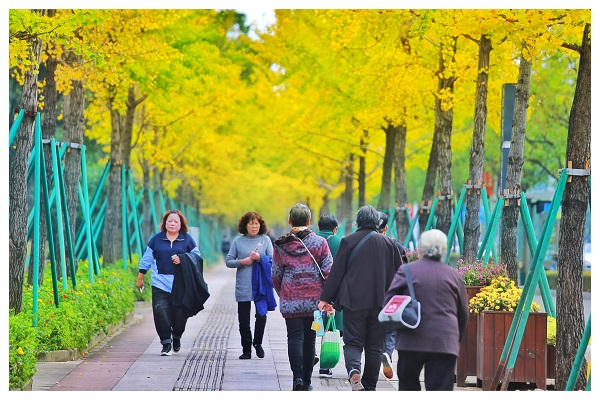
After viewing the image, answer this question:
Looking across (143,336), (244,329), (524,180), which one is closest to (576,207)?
(244,329)

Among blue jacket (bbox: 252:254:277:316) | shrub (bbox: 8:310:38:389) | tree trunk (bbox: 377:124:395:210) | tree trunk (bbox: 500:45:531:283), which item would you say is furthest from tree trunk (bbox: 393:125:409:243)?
shrub (bbox: 8:310:38:389)

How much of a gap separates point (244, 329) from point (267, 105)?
22.2 meters

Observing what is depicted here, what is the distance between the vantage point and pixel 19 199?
40.3 feet

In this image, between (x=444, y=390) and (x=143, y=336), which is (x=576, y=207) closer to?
(x=444, y=390)

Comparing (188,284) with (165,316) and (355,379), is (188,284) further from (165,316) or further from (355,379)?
(355,379)

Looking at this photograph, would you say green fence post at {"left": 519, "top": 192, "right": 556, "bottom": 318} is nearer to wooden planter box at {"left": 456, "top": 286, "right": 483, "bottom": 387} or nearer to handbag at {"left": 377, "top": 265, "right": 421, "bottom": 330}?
wooden planter box at {"left": 456, "top": 286, "right": 483, "bottom": 387}

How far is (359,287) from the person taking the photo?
1018 cm

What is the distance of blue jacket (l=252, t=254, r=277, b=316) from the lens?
516 inches

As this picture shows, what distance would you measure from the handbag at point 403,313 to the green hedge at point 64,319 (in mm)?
3138

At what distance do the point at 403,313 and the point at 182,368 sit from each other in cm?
483

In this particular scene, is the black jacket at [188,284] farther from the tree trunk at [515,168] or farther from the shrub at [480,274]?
the tree trunk at [515,168]


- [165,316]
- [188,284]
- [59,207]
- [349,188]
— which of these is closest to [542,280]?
[188,284]

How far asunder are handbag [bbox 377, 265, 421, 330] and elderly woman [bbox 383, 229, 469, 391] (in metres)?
0.08

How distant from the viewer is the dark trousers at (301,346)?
10469 mm
